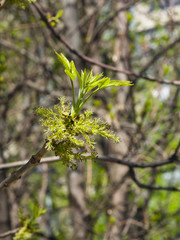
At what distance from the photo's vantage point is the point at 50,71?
3.28 meters

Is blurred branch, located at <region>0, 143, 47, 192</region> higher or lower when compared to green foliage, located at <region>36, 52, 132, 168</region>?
lower

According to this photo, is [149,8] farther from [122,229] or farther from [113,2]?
[122,229]

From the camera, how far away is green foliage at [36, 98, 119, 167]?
29.5 inches

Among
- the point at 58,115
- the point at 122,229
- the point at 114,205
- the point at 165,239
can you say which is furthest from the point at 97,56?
the point at 58,115

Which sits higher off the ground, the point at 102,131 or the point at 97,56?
the point at 97,56

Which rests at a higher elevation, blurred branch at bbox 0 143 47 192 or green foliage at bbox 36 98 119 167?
green foliage at bbox 36 98 119 167

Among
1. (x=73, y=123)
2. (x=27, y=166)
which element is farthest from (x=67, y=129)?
(x=27, y=166)

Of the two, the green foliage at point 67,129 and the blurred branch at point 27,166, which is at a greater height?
the green foliage at point 67,129

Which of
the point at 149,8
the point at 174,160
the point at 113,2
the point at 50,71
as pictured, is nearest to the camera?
the point at 174,160

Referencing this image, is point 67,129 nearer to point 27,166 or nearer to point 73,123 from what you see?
point 73,123

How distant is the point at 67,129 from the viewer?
76cm

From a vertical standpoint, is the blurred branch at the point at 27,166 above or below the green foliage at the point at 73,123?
below

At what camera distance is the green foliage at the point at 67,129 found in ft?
2.45

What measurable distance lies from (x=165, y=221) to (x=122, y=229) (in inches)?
22.0
